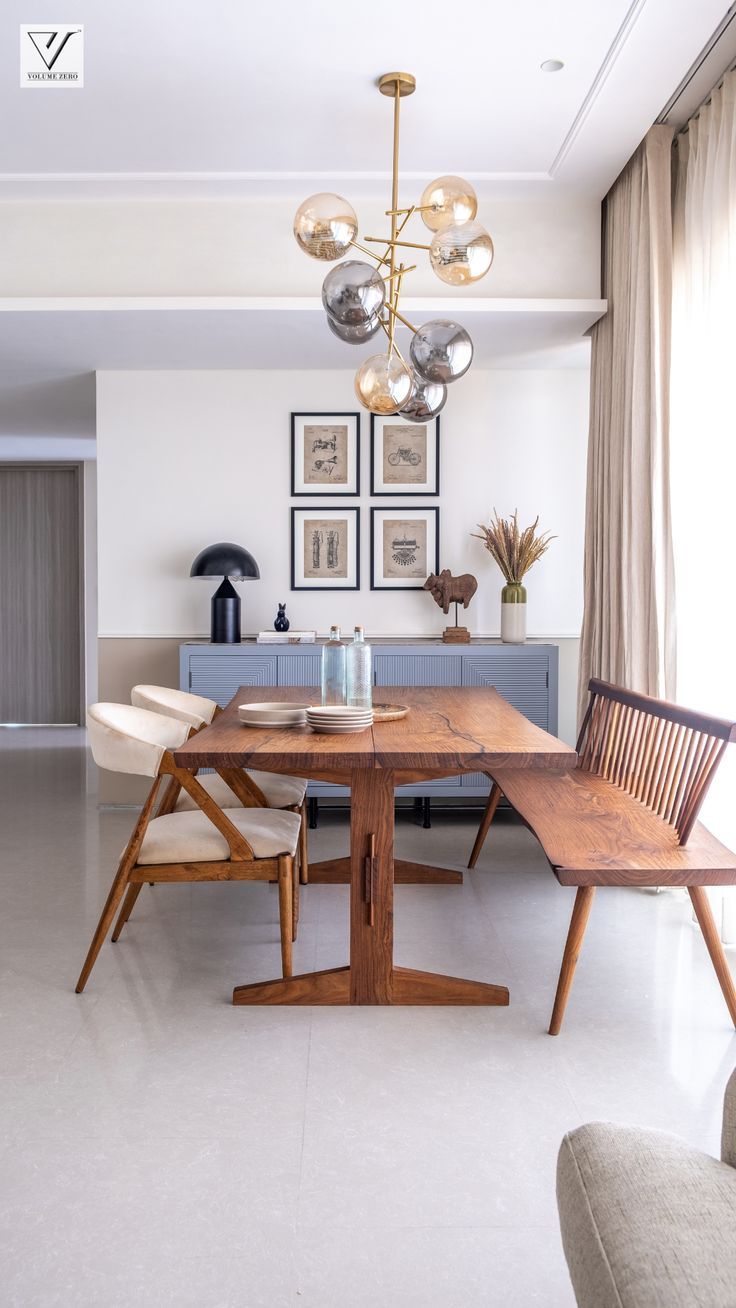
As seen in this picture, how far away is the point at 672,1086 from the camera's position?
7.14 ft

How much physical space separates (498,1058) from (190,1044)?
74 cm

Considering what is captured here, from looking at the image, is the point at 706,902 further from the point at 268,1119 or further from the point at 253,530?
the point at 253,530

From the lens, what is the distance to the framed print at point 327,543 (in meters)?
5.30

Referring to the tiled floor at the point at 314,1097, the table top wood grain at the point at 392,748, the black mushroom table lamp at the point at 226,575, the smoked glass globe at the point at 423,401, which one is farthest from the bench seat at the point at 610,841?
the black mushroom table lamp at the point at 226,575

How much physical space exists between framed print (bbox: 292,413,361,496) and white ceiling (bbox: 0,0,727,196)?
4.42 ft

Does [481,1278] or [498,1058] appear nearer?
[481,1278]

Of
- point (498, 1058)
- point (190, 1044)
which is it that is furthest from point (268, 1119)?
point (498, 1058)

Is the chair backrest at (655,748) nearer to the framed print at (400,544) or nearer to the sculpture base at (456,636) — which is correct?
the sculpture base at (456,636)

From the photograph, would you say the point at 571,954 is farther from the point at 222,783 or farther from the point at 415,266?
the point at 415,266

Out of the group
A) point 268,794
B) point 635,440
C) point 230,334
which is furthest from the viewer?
point 230,334

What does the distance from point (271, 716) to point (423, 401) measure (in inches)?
44.2

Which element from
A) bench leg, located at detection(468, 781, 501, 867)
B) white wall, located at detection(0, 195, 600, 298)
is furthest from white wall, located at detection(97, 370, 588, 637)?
bench leg, located at detection(468, 781, 501, 867)

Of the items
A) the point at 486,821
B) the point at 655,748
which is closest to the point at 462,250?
the point at 655,748

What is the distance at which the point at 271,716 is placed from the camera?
2.95 m
